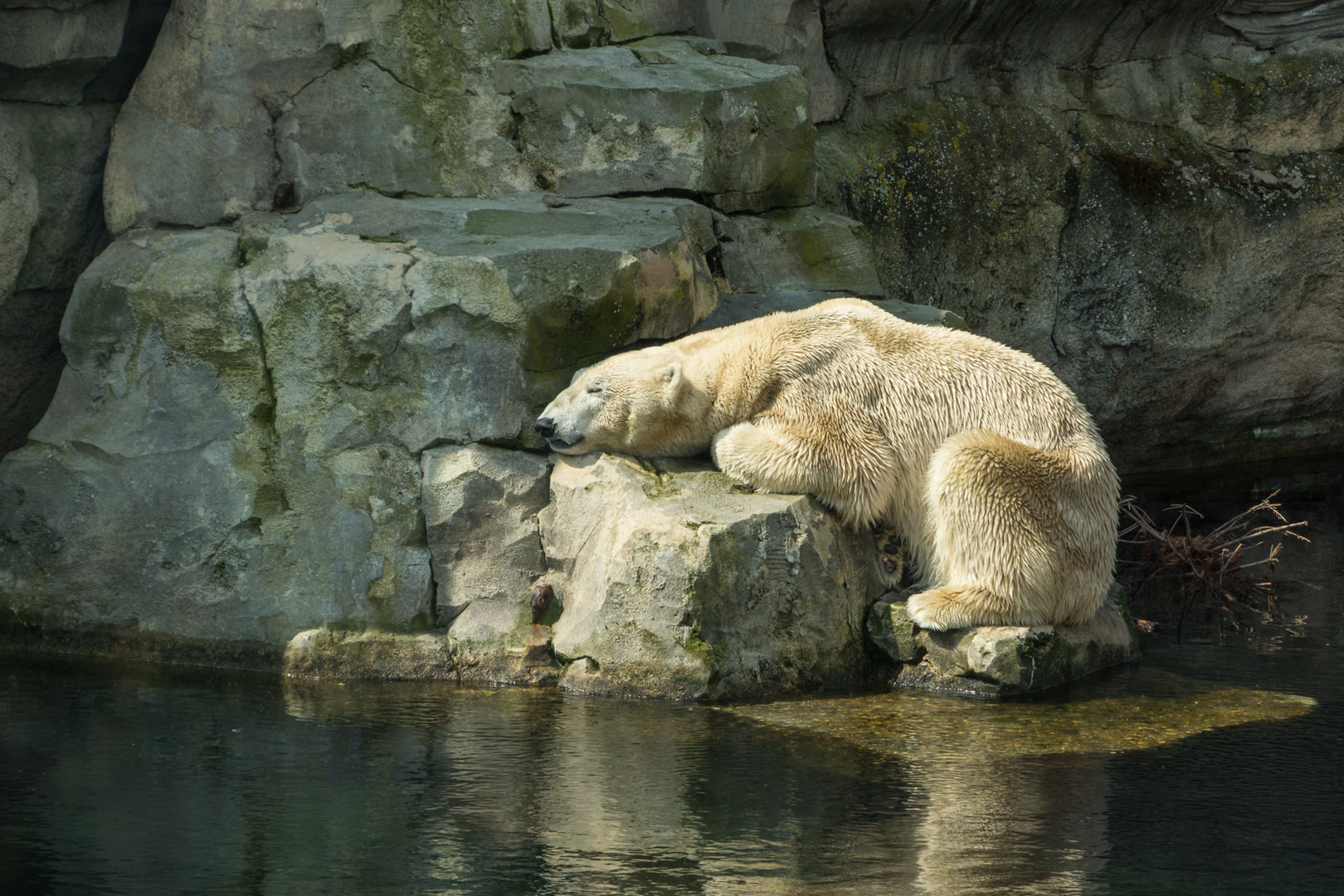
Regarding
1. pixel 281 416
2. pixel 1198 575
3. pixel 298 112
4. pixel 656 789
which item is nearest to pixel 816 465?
pixel 656 789

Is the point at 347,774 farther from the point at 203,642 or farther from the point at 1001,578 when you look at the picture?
the point at 1001,578

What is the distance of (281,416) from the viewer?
6723mm

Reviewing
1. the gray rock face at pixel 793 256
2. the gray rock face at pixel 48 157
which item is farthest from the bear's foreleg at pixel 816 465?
the gray rock face at pixel 48 157

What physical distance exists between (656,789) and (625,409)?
222 cm

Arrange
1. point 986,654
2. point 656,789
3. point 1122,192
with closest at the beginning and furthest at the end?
point 656,789, point 986,654, point 1122,192

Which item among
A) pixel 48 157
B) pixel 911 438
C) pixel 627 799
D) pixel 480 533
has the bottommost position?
pixel 627 799

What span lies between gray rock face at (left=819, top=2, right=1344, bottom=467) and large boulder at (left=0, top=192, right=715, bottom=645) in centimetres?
384

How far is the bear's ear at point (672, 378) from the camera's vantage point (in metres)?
6.43

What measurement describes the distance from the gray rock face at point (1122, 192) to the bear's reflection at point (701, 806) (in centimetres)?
552

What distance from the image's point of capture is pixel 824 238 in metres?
8.31

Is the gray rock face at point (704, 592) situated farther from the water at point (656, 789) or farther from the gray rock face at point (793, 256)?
the gray rock face at point (793, 256)

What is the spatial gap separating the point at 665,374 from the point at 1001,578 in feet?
5.77

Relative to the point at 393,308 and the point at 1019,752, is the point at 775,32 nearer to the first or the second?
the point at 393,308

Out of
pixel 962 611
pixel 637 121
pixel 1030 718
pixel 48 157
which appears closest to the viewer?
pixel 1030 718
